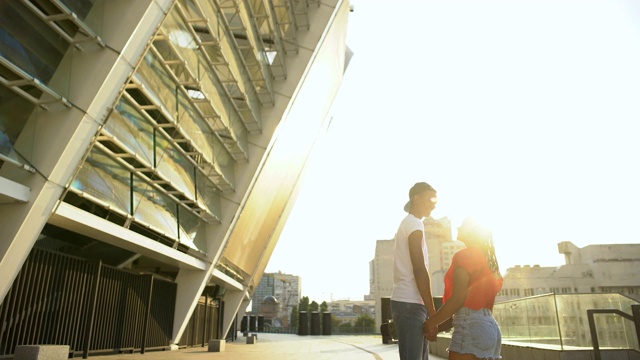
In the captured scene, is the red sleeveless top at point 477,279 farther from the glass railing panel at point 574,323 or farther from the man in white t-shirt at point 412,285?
the glass railing panel at point 574,323

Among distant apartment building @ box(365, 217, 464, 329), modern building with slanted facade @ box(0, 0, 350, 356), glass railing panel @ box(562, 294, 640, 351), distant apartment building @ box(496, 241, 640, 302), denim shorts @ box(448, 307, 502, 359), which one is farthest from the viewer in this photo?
distant apartment building @ box(365, 217, 464, 329)

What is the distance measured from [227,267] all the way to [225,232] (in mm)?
5115

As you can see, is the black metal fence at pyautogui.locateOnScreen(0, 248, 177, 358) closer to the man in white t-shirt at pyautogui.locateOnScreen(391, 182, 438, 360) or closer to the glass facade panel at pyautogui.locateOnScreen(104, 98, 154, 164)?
Answer: the glass facade panel at pyautogui.locateOnScreen(104, 98, 154, 164)

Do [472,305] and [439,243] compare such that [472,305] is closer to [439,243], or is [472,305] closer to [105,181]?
[105,181]

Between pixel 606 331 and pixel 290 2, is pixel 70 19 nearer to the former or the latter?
pixel 606 331

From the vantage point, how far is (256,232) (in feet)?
83.5

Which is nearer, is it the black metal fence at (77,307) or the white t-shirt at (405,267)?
the white t-shirt at (405,267)

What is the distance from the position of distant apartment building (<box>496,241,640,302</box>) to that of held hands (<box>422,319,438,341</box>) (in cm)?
8697

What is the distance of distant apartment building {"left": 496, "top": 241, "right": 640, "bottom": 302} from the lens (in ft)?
269

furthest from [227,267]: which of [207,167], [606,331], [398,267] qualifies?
[398,267]

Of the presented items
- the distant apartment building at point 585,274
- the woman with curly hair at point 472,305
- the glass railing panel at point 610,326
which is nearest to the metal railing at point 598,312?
the glass railing panel at point 610,326

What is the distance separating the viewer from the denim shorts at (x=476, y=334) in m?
2.87

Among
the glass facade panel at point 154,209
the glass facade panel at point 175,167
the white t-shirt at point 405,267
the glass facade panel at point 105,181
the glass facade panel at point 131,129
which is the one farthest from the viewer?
the glass facade panel at point 175,167

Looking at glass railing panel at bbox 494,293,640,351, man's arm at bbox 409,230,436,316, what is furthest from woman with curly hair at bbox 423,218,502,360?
glass railing panel at bbox 494,293,640,351
